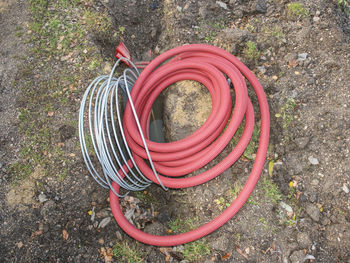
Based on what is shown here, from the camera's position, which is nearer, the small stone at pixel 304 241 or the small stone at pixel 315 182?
the small stone at pixel 304 241

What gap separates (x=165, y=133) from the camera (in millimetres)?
4230

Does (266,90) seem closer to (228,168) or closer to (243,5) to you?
(228,168)

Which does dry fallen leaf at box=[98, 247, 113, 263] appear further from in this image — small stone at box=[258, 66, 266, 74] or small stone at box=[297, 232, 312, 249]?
small stone at box=[258, 66, 266, 74]

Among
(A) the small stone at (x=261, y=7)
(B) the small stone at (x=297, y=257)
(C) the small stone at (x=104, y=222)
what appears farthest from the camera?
(A) the small stone at (x=261, y=7)

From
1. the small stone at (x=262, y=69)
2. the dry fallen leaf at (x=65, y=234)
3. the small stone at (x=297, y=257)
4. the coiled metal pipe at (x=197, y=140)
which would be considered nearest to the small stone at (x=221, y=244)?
the coiled metal pipe at (x=197, y=140)

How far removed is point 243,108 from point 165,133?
1.40 m

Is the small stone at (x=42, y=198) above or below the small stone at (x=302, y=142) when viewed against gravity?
below

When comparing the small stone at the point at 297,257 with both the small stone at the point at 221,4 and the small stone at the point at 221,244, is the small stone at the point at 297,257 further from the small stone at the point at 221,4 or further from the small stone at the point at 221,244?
the small stone at the point at 221,4

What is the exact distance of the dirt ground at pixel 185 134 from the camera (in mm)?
3178

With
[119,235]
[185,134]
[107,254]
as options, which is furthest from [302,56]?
[107,254]

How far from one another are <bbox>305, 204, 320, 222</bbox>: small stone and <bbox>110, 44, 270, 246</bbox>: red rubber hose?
2.11 ft

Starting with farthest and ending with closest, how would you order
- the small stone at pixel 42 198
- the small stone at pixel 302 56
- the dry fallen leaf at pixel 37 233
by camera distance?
the small stone at pixel 302 56 < the small stone at pixel 42 198 < the dry fallen leaf at pixel 37 233

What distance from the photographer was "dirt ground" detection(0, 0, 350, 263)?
3.18 m

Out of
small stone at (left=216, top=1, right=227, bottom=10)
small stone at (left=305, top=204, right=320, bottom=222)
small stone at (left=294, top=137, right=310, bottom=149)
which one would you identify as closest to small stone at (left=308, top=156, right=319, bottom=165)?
small stone at (left=294, top=137, right=310, bottom=149)
